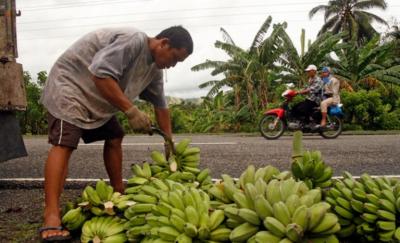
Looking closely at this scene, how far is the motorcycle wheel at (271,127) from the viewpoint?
1068 centimetres

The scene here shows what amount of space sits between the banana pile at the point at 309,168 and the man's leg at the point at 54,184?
4.07ft

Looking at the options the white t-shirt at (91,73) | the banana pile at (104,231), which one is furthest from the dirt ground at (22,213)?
the white t-shirt at (91,73)

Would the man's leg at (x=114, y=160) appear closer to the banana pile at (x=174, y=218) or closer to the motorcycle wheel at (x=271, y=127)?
the banana pile at (x=174, y=218)

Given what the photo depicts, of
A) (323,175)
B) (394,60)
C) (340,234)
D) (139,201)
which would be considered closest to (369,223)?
(340,234)

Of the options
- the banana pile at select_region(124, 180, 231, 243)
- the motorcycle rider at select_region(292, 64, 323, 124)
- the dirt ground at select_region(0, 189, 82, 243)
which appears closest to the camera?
the banana pile at select_region(124, 180, 231, 243)

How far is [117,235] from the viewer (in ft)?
7.07

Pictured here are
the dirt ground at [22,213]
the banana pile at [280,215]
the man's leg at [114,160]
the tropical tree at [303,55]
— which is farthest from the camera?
the tropical tree at [303,55]

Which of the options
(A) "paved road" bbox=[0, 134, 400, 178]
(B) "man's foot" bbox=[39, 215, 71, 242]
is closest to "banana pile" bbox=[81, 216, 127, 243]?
(B) "man's foot" bbox=[39, 215, 71, 242]

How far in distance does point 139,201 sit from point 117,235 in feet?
0.63

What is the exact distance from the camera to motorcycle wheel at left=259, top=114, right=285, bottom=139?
10.7 m

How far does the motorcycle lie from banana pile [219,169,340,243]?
875 cm

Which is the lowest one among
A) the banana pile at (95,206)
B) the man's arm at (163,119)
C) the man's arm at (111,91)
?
the banana pile at (95,206)

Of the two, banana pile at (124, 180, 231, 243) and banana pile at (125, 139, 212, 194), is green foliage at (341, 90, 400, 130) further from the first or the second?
banana pile at (124, 180, 231, 243)

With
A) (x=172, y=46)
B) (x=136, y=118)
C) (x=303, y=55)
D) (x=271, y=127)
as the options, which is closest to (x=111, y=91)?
(x=136, y=118)
